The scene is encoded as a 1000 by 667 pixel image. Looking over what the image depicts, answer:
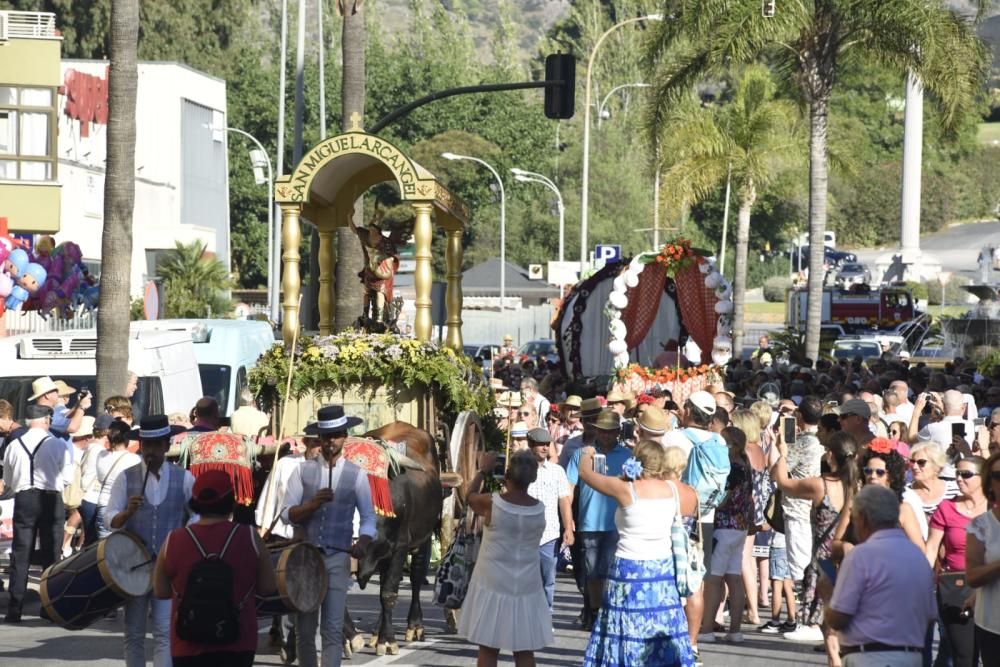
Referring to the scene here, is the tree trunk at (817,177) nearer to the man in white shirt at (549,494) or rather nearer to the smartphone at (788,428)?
the smartphone at (788,428)

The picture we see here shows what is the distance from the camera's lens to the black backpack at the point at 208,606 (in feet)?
25.8

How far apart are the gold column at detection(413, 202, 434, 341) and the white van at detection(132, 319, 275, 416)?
218 inches

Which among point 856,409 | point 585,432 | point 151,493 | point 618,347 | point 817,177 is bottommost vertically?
point 151,493

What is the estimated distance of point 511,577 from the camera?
9.92m

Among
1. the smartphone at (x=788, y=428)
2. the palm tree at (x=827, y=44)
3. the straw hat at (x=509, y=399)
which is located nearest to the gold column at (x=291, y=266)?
the straw hat at (x=509, y=399)

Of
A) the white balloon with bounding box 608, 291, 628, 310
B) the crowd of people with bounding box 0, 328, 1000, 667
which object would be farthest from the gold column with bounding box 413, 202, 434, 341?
the white balloon with bounding box 608, 291, 628, 310

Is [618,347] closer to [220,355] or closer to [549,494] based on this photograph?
[220,355]

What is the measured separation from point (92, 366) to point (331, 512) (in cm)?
1021

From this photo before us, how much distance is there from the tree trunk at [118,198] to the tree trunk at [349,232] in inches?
142

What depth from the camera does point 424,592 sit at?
16.6 metres

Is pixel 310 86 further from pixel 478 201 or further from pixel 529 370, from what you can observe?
pixel 529 370

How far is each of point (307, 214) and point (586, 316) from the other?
13.8 m

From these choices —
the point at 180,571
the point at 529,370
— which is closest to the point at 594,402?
the point at 180,571

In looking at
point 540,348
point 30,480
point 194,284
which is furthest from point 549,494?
point 194,284
